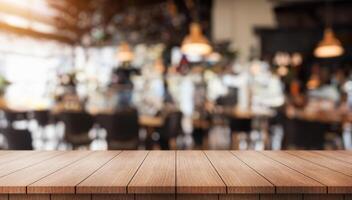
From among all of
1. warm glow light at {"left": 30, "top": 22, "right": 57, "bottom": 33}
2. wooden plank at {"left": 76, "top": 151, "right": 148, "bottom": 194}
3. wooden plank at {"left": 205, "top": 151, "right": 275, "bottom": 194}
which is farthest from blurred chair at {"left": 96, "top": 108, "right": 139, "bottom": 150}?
warm glow light at {"left": 30, "top": 22, "right": 57, "bottom": 33}

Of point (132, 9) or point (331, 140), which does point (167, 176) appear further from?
point (132, 9)

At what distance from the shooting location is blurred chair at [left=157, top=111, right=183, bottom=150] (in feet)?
16.8

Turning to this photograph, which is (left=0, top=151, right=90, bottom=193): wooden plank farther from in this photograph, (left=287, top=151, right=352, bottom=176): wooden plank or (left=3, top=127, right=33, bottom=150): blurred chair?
(left=3, top=127, right=33, bottom=150): blurred chair

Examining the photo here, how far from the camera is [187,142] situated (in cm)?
695

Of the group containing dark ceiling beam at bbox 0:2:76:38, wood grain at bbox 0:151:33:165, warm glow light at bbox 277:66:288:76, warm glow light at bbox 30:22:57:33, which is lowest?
wood grain at bbox 0:151:33:165

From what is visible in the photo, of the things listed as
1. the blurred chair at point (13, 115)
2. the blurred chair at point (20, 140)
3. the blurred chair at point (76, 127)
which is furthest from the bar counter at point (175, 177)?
the blurred chair at point (13, 115)

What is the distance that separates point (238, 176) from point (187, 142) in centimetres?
547

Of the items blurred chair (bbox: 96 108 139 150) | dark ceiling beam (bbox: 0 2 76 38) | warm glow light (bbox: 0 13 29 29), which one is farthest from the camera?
warm glow light (bbox: 0 13 29 29)

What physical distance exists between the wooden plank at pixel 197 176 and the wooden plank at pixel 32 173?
57 centimetres

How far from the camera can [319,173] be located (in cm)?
158

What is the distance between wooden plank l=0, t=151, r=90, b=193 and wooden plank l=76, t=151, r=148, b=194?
21cm

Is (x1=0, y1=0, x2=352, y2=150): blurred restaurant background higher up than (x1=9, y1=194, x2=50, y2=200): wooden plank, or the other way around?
(x1=0, y1=0, x2=352, y2=150): blurred restaurant background

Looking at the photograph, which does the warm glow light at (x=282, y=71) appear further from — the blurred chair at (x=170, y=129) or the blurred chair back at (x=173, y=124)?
the blurred chair back at (x=173, y=124)

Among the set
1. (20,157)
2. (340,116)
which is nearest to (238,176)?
(20,157)
